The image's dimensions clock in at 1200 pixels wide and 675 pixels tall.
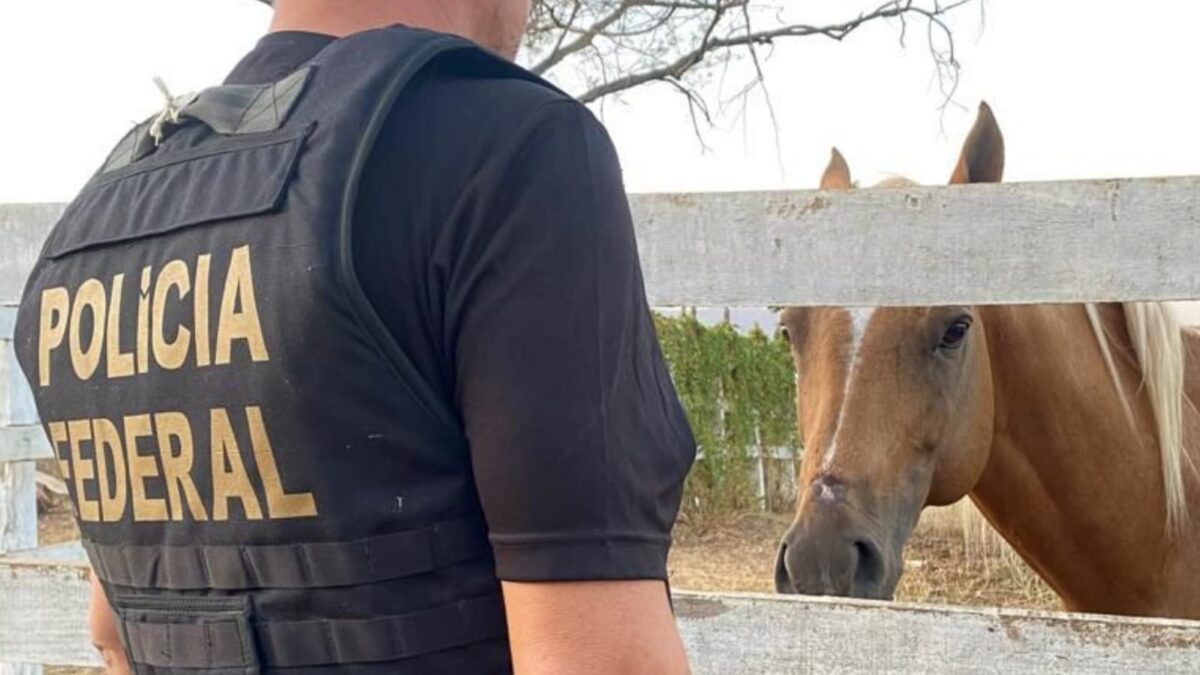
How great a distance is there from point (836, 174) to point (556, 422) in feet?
8.66

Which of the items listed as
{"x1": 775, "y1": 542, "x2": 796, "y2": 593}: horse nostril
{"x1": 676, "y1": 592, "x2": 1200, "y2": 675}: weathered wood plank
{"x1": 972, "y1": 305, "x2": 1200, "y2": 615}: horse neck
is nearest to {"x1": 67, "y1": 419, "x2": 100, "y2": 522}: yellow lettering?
{"x1": 676, "y1": 592, "x2": 1200, "y2": 675}: weathered wood plank

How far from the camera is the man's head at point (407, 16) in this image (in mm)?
1006

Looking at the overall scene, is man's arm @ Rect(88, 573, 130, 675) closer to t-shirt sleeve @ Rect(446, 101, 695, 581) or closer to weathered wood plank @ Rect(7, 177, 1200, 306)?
t-shirt sleeve @ Rect(446, 101, 695, 581)

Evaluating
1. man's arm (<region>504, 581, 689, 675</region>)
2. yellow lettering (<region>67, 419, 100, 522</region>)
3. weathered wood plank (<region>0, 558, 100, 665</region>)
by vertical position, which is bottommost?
weathered wood plank (<region>0, 558, 100, 665</region>)

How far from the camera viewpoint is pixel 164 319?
94 cm

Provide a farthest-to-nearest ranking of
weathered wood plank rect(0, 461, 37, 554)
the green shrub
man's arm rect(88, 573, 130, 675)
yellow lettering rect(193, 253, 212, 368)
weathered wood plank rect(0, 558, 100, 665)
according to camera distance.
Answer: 1. the green shrub
2. weathered wood plank rect(0, 461, 37, 554)
3. weathered wood plank rect(0, 558, 100, 665)
4. man's arm rect(88, 573, 130, 675)
5. yellow lettering rect(193, 253, 212, 368)

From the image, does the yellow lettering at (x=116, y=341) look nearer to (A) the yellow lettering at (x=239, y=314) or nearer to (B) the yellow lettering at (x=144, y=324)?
(B) the yellow lettering at (x=144, y=324)

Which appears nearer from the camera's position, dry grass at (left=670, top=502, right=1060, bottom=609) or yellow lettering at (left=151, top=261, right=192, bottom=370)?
yellow lettering at (left=151, top=261, right=192, bottom=370)

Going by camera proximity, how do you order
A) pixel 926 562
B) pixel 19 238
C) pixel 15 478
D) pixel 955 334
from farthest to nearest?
pixel 926 562
pixel 15 478
pixel 955 334
pixel 19 238

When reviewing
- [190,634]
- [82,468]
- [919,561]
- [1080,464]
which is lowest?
[919,561]

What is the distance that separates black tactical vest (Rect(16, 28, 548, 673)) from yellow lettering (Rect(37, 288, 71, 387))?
0.10 ft

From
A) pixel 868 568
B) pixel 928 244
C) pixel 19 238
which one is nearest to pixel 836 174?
pixel 868 568

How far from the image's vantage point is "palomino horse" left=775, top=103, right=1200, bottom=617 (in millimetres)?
2545

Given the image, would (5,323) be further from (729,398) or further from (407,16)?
(729,398)
